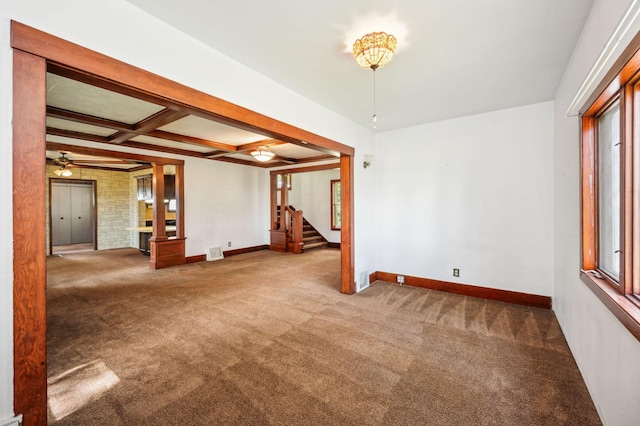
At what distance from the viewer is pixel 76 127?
4.38 metres

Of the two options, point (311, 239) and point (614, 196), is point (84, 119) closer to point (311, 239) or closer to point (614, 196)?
point (614, 196)

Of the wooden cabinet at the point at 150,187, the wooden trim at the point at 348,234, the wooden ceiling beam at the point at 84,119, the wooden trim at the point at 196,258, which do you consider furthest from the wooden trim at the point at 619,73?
the wooden cabinet at the point at 150,187

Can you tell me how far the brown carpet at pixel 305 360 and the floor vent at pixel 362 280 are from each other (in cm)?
15

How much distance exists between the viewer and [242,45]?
2.24 m

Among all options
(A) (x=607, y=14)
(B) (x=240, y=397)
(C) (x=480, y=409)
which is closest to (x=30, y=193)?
(B) (x=240, y=397)

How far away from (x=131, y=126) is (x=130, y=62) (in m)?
3.06

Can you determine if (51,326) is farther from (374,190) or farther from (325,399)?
(374,190)

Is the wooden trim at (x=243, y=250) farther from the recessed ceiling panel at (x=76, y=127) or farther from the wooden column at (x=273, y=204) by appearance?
the recessed ceiling panel at (x=76, y=127)

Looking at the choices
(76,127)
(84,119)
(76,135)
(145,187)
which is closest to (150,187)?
(145,187)

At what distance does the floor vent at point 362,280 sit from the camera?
13.8ft

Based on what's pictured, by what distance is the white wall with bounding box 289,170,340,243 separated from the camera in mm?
9438

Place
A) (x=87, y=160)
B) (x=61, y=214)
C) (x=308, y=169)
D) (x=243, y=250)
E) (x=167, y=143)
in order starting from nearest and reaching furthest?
(x=167, y=143)
(x=87, y=160)
(x=308, y=169)
(x=243, y=250)
(x=61, y=214)

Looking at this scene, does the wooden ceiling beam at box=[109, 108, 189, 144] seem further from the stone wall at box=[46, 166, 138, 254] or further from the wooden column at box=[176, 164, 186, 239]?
the stone wall at box=[46, 166, 138, 254]

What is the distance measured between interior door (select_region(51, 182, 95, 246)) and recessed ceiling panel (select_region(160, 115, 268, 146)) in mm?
6285
